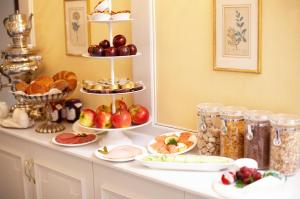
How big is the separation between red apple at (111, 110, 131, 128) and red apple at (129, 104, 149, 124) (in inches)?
1.6

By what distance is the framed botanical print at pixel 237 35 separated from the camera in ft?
5.65

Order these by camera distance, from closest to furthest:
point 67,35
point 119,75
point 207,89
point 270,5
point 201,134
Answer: point 270,5
point 201,134
point 207,89
point 119,75
point 67,35

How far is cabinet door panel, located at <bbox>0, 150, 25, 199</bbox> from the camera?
2424mm

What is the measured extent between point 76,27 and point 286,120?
4.50 ft

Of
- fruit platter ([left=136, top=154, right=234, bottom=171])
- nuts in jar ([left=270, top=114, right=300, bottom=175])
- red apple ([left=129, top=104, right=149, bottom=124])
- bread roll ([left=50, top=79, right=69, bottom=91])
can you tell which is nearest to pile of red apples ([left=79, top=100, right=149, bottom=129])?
red apple ([left=129, top=104, right=149, bottom=124])

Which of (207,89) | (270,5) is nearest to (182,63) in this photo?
(207,89)

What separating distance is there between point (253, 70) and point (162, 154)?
49 cm

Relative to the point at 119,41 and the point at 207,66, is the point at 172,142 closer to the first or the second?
the point at 207,66

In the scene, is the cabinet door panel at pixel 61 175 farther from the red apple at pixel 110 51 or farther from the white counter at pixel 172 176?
the red apple at pixel 110 51

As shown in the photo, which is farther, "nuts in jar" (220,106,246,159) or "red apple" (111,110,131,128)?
"red apple" (111,110,131,128)

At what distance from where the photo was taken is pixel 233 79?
1.83 metres

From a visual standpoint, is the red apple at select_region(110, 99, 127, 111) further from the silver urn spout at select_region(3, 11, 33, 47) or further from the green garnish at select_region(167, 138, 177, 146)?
the silver urn spout at select_region(3, 11, 33, 47)

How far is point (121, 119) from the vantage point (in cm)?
193

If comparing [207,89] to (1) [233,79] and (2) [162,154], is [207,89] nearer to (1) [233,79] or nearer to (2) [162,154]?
(1) [233,79]
